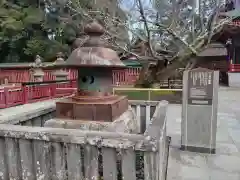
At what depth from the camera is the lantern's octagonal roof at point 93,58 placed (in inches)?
122

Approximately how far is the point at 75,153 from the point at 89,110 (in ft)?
3.16

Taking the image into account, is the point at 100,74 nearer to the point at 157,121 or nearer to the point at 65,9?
the point at 157,121

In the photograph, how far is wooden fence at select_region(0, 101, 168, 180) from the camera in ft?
7.08

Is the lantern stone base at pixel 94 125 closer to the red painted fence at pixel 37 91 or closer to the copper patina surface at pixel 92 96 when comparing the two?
the copper patina surface at pixel 92 96

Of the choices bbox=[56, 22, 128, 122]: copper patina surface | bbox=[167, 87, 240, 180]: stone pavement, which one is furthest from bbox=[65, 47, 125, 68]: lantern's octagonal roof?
bbox=[167, 87, 240, 180]: stone pavement

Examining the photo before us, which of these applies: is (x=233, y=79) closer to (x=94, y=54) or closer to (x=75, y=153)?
(x=94, y=54)

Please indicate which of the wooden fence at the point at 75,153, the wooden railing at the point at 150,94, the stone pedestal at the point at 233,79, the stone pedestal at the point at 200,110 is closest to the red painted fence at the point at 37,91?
the wooden railing at the point at 150,94

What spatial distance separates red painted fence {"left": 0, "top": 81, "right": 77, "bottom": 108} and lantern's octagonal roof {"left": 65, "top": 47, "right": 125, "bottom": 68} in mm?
8469

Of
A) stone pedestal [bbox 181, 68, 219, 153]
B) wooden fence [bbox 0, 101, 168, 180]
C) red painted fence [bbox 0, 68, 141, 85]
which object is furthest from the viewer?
red painted fence [bbox 0, 68, 141, 85]

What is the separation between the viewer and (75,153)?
2338mm

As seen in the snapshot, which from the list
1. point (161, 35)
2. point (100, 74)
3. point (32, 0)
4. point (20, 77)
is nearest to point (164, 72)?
point (161, 35)

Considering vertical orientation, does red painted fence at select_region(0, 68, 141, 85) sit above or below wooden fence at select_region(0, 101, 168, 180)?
above

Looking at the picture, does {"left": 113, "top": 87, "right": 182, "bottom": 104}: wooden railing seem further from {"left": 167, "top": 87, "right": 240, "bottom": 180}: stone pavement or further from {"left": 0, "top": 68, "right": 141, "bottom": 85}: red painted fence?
{"left": 0, "top": 68, "right": 141, "bottom": 85}: red painted fence

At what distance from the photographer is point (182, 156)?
13.5 ft
